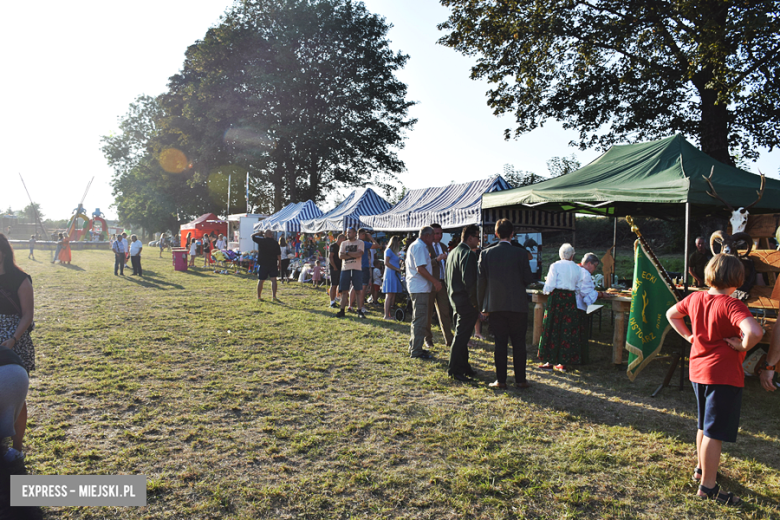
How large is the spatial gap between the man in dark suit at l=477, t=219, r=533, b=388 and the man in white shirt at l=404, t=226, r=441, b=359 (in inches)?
46.4

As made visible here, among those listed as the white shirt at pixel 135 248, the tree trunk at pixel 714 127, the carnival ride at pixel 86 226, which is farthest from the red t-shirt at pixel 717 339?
the carnival ride at pixel 86 226

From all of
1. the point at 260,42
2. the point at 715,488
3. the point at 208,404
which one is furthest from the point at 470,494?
the point at 260,42

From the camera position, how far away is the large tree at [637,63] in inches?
441

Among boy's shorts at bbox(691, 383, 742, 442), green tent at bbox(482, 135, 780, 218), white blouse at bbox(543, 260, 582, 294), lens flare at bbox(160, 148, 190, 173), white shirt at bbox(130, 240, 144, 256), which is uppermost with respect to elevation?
lens flare at bbox(160, 148, 190, 173)

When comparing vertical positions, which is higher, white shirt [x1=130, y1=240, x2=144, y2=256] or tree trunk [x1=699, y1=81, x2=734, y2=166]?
tree trunk [x1=699, y1=81, x2=734, y2=166]

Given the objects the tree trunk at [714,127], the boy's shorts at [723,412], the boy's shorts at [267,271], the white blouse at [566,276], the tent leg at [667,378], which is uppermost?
the tree trunk at [714,127]

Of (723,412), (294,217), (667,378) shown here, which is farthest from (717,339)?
(294,217)

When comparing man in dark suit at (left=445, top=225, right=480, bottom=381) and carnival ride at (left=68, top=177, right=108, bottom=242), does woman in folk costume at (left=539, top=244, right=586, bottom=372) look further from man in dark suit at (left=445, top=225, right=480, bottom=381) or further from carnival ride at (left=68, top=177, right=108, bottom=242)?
carnival ride at (left=68, top=177, right=108, bottom=242)

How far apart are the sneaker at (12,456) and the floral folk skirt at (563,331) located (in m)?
5.45

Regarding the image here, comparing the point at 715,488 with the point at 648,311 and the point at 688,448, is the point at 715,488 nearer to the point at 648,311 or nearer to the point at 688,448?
the point at 688,448

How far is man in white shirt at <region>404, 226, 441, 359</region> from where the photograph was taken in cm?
616

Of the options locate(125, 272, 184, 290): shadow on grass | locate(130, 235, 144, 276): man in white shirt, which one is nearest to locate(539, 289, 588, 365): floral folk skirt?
locate(125, 272, 184, 290): shadow on grass

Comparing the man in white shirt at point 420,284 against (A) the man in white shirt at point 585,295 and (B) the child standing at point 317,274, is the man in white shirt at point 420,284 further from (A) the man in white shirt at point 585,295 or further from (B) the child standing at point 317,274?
(B) the child standing at point 317,274

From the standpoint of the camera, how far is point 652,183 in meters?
6.29
